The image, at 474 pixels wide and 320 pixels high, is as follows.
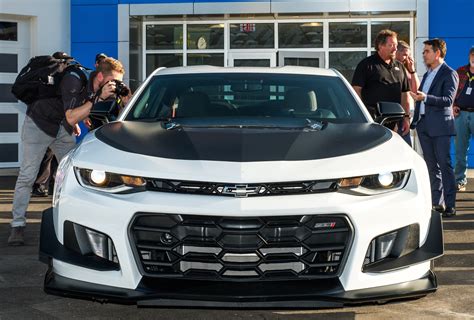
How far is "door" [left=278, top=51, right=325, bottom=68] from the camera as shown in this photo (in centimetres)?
1518

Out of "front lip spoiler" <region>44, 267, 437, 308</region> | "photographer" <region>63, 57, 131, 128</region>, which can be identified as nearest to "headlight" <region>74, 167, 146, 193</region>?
"front lip spoiler" <region>44, 267, 437, 308</region>

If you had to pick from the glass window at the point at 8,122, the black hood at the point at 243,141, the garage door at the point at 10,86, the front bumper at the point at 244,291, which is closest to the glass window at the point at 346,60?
the garage door at the point at 10,86

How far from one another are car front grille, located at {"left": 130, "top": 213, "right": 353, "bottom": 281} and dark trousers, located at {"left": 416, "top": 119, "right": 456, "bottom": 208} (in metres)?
4.78

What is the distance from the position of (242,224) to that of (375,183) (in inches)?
28.5

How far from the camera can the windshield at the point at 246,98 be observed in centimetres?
509

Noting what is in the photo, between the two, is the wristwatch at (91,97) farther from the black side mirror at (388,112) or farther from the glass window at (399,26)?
the glass window at (399,26)

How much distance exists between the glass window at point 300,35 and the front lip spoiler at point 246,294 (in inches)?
468

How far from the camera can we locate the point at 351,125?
461cm

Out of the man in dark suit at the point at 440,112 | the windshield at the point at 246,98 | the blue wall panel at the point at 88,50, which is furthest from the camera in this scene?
the blue wall panel at the point at 88,50

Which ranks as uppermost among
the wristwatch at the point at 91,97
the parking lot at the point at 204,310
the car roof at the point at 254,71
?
the car roof at the point at 254,71

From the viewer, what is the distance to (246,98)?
526 cm

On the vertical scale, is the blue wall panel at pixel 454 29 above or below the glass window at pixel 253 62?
above

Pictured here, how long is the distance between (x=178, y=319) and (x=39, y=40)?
35.9ft

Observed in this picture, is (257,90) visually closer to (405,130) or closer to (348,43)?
(405,130)
